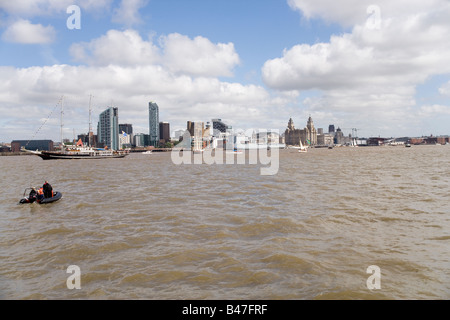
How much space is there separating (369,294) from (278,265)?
3094mm

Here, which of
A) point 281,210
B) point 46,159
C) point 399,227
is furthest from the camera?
point 46,159

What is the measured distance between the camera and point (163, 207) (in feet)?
69.9

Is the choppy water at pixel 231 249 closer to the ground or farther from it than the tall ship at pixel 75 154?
closer to the ground

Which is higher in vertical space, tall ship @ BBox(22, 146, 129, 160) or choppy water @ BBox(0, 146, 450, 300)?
tall ship @ BBox(22, 146, 129, 160)

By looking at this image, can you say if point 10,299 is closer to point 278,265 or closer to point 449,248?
point 278,265

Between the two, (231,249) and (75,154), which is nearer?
(231,249)

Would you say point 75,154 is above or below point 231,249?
above

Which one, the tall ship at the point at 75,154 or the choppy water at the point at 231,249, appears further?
the tall ship at the point at 75,154

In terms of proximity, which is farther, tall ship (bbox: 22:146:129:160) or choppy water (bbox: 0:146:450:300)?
tall ship (bbox: 22:146:129:160)

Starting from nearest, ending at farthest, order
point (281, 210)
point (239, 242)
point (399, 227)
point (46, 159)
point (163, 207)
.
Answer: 1. point (239, 242)
2. point (399, 227)
3. point (281, 210)
4. point (163, 207)
5. point (46, 159)

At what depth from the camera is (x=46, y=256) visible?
12.1 meters

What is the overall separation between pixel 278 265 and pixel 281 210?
8.97 metres
